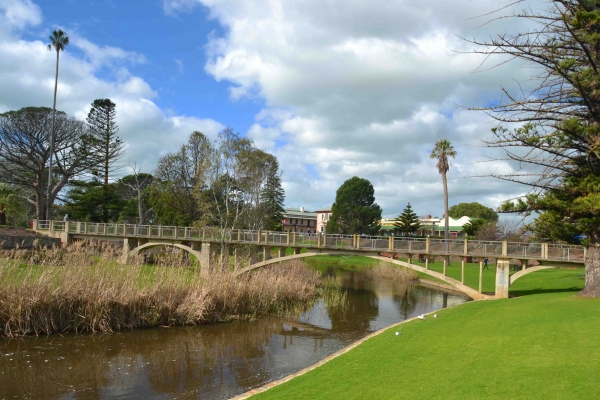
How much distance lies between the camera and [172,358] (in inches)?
610

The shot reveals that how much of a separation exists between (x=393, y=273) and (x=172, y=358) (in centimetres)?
3116

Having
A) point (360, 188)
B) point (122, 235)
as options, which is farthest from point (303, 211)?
point (122, 235)

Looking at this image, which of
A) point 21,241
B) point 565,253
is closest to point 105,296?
point 565,253

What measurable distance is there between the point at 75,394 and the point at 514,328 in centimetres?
1274

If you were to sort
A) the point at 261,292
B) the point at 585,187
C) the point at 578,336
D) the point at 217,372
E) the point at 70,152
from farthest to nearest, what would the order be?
the point at 70,152
the point at 261,292
the point at 585,187
the point at 217,372
the point at 578,336

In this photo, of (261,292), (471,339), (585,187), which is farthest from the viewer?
(261,292)

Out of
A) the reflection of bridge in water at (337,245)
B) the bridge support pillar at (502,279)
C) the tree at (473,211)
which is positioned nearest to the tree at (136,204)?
the reflection of bridge in water at (337,245)

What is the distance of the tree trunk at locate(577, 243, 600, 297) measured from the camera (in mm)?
19047

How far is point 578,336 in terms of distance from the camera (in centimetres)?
1177

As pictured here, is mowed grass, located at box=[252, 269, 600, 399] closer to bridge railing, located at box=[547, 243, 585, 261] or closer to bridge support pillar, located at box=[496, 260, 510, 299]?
bridge railing, located at box=[547, 243, 585, 261]

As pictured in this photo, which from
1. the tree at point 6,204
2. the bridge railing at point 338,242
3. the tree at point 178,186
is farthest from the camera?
the tree at point 178,186

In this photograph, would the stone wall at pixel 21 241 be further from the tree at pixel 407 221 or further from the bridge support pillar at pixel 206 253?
the tree at pixel 407 221

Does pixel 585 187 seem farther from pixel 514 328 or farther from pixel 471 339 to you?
pixel 471 339

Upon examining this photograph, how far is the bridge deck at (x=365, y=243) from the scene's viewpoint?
24.5 metres
